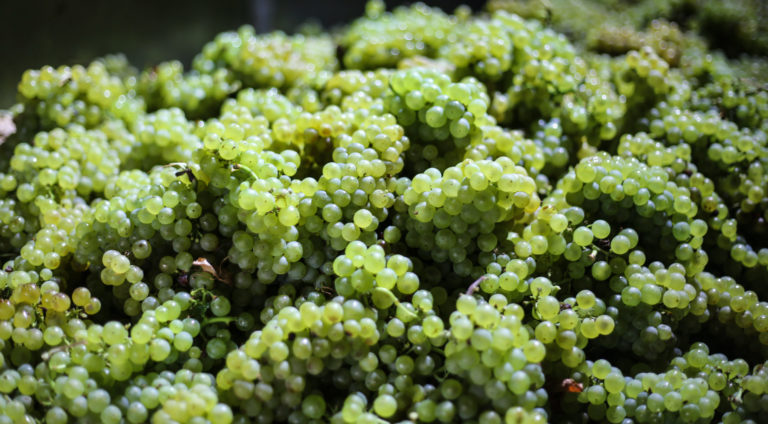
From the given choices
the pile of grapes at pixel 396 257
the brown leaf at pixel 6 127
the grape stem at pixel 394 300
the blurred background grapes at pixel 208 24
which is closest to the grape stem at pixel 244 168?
the pile of grapes at pixel 396 257

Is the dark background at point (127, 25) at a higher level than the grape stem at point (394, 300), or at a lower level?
higher

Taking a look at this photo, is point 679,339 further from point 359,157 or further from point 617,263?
point 359,157

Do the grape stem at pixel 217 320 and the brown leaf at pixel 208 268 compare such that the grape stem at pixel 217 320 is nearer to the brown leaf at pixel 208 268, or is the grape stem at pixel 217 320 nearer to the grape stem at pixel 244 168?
the brown leaf at pixel 208 268

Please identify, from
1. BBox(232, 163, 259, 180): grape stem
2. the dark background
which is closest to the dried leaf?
BBox(232, 163, 259, 180): grape stem

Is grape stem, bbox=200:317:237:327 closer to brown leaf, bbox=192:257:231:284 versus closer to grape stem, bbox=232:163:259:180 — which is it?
brown leaf, bbox=192:257:231:284

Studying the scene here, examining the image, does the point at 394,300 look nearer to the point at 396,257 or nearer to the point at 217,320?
the point at 396,257

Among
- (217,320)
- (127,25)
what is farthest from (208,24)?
(217,320)
